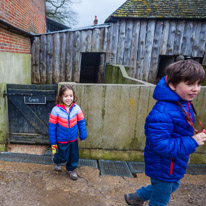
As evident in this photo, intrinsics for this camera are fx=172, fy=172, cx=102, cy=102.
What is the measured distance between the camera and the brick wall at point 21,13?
17.0ft

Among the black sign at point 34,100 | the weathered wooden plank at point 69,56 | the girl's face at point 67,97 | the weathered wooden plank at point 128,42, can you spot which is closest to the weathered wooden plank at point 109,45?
the weathered wooden plank at point 128,42

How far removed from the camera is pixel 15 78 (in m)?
5.51

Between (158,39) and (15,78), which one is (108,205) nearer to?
(15,78)

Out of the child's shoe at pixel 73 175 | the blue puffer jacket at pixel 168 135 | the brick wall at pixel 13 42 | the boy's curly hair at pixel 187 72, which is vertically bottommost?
the child's shoe at pixel 73 175

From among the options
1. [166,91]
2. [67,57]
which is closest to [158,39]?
[67,57]

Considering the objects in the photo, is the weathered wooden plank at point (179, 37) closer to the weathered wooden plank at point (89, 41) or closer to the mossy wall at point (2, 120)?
the weathered wooden plank at point (89, 41)

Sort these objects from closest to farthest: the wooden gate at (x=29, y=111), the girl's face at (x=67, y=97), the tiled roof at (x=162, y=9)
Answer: the girl's face at (x=67, y=97)
the wooden gate at (x=29, y=111)
the tiled roof at (x=162, y=9)

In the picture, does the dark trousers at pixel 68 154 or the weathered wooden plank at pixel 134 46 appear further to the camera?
the weathered wooden plank at pixel 134 46

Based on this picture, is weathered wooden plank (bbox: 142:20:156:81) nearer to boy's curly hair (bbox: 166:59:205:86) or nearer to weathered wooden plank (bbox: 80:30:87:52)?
weathered wooden plank (bbox: 80:30:87:52)

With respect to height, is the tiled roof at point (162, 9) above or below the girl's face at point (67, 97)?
above

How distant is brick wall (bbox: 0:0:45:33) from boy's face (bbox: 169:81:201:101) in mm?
5393

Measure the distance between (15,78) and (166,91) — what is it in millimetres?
5278

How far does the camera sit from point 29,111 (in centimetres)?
380

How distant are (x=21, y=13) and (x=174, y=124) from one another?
719 cm
